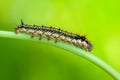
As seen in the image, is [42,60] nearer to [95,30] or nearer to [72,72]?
[72,72]

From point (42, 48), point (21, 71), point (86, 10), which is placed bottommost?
point (21, 71)

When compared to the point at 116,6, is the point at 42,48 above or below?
below

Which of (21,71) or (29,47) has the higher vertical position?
(29,47)

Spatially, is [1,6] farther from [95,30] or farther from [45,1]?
[95,30]

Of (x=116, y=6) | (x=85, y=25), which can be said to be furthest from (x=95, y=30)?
(x=116, y=6)

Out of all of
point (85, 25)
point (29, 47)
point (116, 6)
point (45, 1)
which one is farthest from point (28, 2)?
point (116, 6)

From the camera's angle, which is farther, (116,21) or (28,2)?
(28,2)
